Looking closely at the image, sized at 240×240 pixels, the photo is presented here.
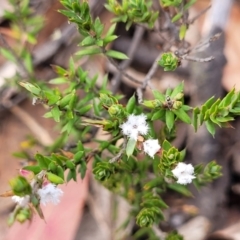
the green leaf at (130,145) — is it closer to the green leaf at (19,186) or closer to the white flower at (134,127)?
the white flower at (134,127)

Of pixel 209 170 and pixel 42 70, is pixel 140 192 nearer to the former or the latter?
pixel 209 170

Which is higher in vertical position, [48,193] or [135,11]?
[135,11]

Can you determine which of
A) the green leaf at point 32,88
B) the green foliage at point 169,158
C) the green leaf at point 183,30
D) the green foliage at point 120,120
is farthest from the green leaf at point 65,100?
the green leaf at point 183,30

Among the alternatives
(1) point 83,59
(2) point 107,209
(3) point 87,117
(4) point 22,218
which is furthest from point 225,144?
(4) point 22,218

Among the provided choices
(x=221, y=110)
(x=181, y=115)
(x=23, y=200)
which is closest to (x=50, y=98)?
(x=23, y=200)

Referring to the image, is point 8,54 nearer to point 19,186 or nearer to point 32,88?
point 32,88

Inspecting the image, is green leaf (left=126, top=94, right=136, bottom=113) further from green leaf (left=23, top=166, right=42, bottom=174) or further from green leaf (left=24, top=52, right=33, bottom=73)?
green leaf (left=24, top=52, right=33, bottom=73)
